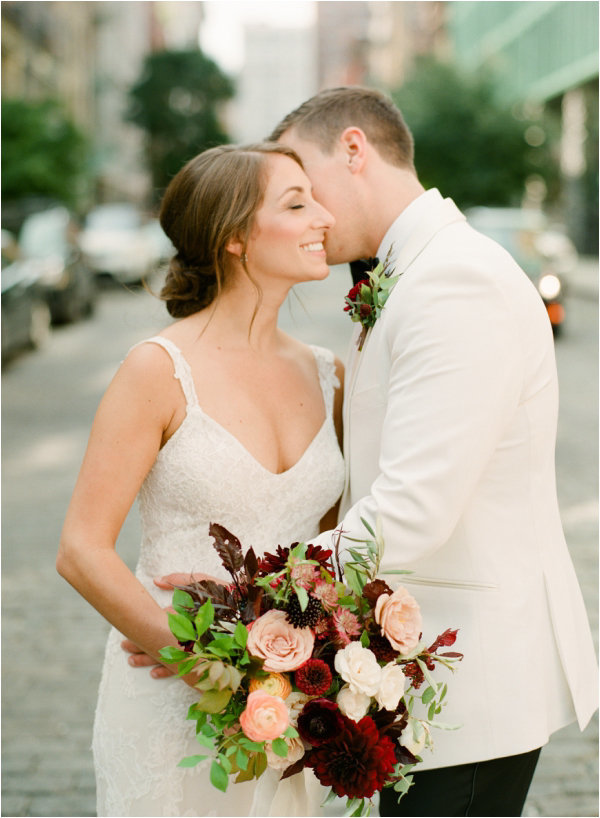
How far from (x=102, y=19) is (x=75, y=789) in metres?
53.7

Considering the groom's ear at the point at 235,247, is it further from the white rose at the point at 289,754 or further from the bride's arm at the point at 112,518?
the white rose at the point at 289,754

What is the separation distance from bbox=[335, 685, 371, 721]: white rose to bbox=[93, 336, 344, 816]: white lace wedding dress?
611 mm

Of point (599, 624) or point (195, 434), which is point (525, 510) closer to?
point (195, 434)

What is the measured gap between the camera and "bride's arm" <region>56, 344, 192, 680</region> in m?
2.38

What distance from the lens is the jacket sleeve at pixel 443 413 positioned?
79.9 inches

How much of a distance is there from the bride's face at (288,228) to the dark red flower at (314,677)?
4.04 feet

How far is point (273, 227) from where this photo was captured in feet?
8.96

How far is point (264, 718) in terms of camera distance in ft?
6.03

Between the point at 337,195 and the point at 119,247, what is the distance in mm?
21799

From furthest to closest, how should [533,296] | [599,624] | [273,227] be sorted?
[599,624] < [273,227] < [533,296]

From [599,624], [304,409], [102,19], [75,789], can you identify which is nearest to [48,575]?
[75,789]

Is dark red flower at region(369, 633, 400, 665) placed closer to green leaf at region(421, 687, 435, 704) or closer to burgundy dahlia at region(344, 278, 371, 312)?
green leaf at region(421, 687, 435, 704)

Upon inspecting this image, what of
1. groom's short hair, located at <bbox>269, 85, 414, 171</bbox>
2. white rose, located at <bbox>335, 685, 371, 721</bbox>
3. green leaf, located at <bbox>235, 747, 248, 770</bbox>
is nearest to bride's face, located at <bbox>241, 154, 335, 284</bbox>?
groom's short hair, located at <bbox>269, 85, 414, 171</bbox>

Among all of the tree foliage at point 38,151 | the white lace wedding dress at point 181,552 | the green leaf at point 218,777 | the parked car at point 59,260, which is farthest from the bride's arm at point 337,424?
the tree foliage at point 38,151
